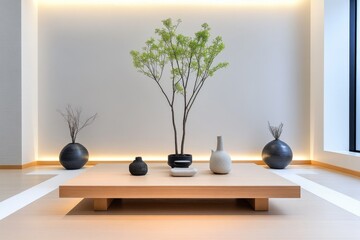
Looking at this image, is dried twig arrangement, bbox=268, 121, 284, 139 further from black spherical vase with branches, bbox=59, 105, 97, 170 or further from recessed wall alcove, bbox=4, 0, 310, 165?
black spherical vase with branches, bbox=59, 105, 97, 170

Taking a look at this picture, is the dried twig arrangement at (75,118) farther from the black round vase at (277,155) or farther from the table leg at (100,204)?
the table leg at (100,204)

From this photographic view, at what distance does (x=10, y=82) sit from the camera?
5.24m

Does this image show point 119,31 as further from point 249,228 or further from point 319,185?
point 249,228

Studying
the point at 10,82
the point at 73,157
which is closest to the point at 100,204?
the point at 73,157

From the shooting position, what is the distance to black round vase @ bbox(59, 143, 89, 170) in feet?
16.6

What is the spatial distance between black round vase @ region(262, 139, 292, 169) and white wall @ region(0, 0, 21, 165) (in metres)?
3.95

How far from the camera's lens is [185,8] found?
577cm

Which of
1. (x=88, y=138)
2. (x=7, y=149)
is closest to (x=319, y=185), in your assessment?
(x=88, y=138)

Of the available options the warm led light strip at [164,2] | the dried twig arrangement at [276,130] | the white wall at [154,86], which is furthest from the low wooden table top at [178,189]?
the warm led light strip at [164,2]

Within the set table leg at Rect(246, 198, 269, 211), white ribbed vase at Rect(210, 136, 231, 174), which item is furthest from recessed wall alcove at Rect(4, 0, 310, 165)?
table leg at Rect(246, 198, 269, 211)

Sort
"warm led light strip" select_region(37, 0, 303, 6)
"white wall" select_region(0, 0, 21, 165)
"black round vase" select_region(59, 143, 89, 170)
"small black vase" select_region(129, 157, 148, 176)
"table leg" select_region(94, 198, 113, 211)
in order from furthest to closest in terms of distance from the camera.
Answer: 1. "warm led light strip" select_region(37, 0, 303, 6)
2. "white wall" select_region(0, 0, 21, 165)
3. "black round vase" select_region(59, 143, 89, 170)
4. "small black vase" select_region(129, 157, 148, 176)
5. "table leg" select_region(94, 198, 113, 211)

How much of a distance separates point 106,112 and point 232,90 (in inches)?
87.9

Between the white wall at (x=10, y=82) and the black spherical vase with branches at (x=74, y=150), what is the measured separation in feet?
2.54

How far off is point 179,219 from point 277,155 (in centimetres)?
308
